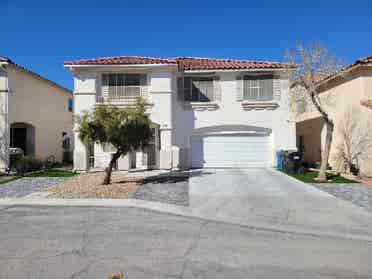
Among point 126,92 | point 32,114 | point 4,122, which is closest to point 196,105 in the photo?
point 126,92

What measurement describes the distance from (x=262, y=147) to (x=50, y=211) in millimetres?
13188

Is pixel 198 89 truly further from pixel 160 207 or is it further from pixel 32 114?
pixel 32 114

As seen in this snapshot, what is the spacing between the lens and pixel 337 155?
15.9 m

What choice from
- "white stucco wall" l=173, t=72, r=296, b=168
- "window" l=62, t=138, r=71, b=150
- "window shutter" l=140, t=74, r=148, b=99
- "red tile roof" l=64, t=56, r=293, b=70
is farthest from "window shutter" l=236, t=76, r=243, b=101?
"window" l=62, t=138, r=71, b=150

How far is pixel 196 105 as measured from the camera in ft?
57.5

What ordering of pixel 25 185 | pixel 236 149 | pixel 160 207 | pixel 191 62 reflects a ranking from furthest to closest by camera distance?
pixel 191 62
pixel 236 149
pixel 25 185
pixel 160 207

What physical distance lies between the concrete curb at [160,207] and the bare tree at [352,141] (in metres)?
9.78

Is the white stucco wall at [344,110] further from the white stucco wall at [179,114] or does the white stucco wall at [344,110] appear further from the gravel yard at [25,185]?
the gravel yard at [25,185]

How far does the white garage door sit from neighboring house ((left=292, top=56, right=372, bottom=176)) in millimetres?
3165

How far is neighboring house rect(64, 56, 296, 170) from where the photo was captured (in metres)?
16.6

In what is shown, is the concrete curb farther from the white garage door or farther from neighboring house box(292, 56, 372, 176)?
neighboring house box(292, 56, 372, 176)

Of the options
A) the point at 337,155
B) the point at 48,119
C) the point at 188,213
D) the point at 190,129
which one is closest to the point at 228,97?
the point at 190,129

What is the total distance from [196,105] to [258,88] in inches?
159

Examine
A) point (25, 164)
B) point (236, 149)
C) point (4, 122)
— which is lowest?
point (25, 164)
